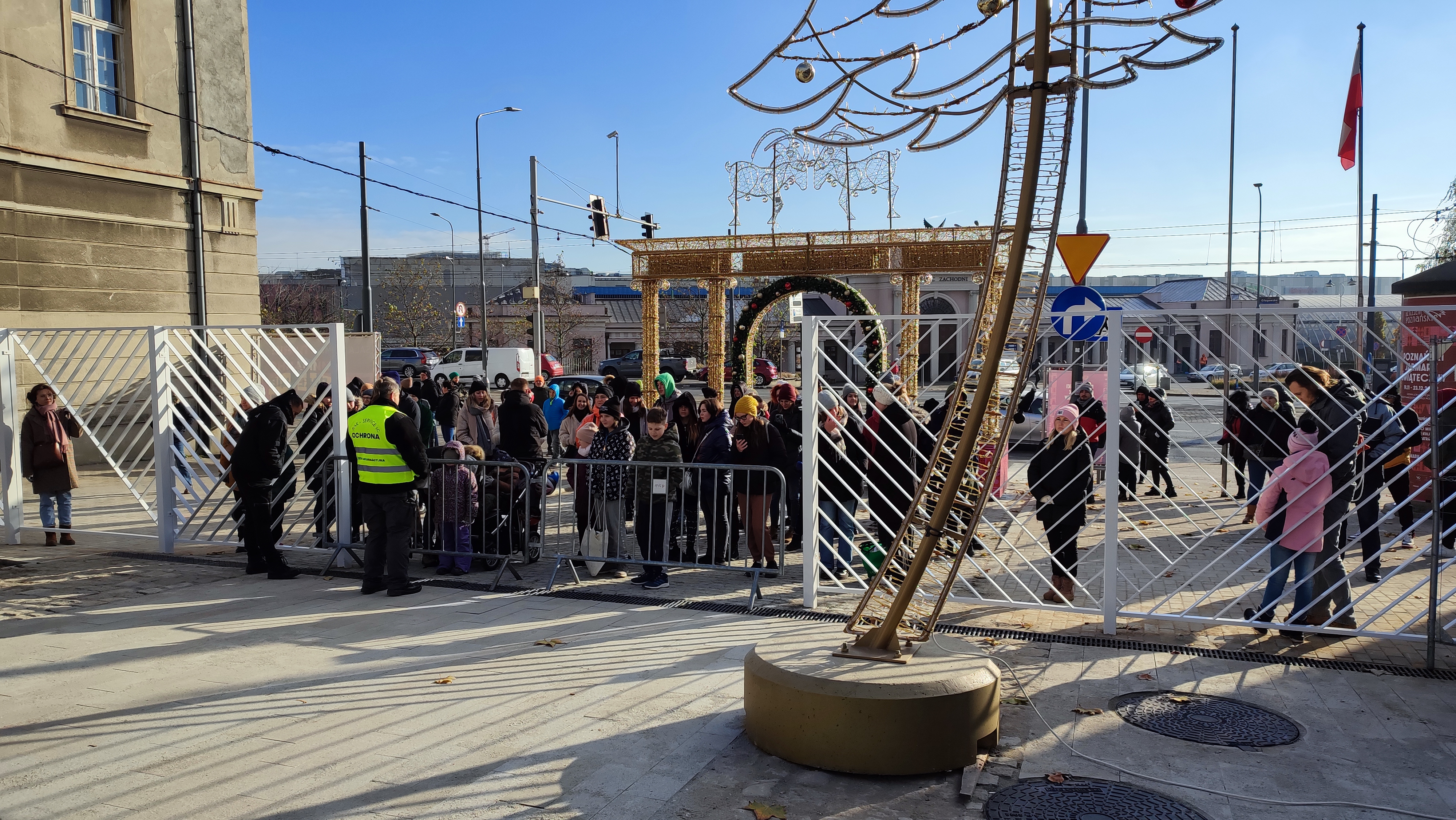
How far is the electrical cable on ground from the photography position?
13.8 ft

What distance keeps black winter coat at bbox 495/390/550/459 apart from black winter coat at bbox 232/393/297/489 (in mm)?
2142

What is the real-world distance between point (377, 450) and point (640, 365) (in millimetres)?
40541

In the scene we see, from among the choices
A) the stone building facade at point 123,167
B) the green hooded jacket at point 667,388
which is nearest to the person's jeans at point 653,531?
the green hooded jacket at point 667,388

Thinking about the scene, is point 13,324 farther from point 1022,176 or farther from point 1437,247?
point 1437,247

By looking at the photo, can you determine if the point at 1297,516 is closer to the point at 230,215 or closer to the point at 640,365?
the point at 230,215

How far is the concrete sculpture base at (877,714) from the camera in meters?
4.52

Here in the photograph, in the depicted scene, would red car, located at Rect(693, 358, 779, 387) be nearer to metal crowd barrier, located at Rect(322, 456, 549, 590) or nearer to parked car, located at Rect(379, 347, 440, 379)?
metal crowd barrier, located at Rect(322, 456, 549, 590)

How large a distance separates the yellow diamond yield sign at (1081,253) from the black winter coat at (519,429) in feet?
18.6

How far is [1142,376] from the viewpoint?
1916 centimetres

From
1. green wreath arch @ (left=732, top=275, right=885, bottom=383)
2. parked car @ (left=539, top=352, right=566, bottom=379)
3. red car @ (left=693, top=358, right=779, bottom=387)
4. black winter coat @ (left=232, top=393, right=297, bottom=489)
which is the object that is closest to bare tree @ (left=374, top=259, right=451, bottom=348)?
parked car @ (left=539, top=352, right=566, bottom=379)

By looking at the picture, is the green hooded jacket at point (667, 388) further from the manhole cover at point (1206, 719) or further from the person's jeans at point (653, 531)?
the manhole cover at point (1206, 719)

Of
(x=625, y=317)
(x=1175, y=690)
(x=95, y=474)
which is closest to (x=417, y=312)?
(x=625, y=317)

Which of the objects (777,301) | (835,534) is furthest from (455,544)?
(777,301)

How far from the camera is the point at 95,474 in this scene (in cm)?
1611
